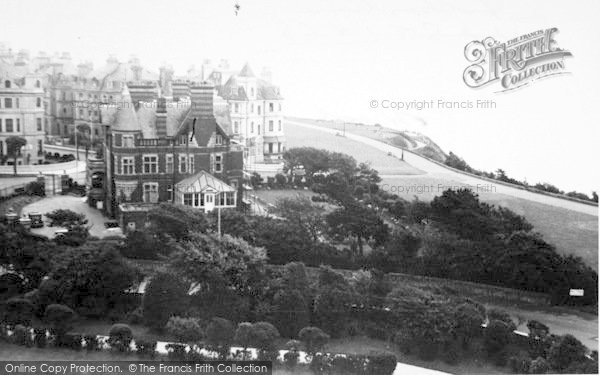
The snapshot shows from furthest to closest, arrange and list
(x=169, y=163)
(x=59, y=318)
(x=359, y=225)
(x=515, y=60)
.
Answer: (x=359, y=225) < (x=515, y=60) < (x=169, y=163) < (x=59, y=318)

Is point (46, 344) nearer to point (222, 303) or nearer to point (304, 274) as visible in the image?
point (222, 303)


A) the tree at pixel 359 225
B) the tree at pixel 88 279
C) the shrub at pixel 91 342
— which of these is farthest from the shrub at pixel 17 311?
the tree at pixel 359 225

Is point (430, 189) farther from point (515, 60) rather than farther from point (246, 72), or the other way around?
point (246, 72)

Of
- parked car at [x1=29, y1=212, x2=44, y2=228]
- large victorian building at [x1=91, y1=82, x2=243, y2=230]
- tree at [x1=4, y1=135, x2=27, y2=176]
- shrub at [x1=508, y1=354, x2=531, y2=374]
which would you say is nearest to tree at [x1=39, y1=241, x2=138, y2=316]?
parked car at [x1=29, y1=212, x2=44, y2=228]

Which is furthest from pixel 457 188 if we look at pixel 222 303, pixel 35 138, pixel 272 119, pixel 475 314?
pixel 35 138

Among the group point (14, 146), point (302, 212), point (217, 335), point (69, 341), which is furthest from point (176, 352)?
point (14, 146)
